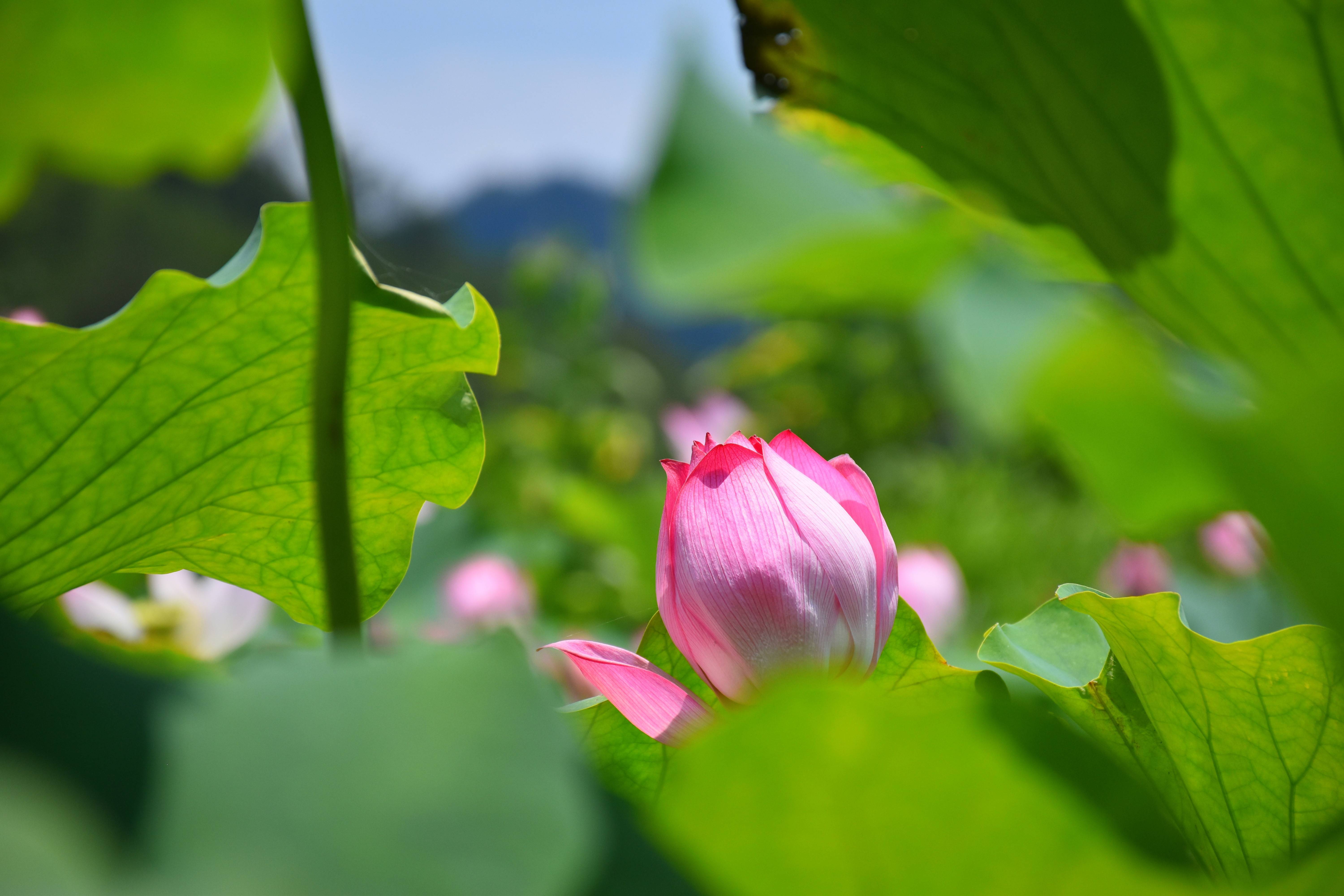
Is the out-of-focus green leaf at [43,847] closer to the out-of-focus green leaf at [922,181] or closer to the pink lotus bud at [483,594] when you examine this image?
the out-of-focus green leaf at [922,181]

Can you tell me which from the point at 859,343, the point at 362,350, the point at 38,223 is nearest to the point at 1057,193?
the point at 362,350

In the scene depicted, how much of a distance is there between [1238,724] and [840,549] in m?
0.09

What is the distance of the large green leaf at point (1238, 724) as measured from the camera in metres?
0.18

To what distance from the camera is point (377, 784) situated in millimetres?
92

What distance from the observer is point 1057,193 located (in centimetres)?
24

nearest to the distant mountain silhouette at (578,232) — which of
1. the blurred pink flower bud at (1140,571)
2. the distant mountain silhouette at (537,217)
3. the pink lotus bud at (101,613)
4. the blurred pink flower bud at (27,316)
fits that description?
the distant mountain silhouette at (537,217)

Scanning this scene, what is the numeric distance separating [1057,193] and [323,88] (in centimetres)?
18

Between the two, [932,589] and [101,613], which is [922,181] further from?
[932,589]

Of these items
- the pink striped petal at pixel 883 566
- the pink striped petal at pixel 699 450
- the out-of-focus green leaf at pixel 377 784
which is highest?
the out-of-focus green leaf at pixel 377 784

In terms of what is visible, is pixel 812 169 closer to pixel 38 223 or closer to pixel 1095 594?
pixel 1095 594

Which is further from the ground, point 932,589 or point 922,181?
point 922,181

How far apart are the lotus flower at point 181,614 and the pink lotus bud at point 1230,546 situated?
686mm

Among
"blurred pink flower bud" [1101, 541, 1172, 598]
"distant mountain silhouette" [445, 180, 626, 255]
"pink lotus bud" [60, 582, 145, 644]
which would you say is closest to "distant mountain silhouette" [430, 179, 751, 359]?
"distant mountain silhouette" [445, 180, 626, 255]

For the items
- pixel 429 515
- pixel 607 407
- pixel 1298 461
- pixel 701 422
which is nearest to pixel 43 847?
pixel 1298 461
